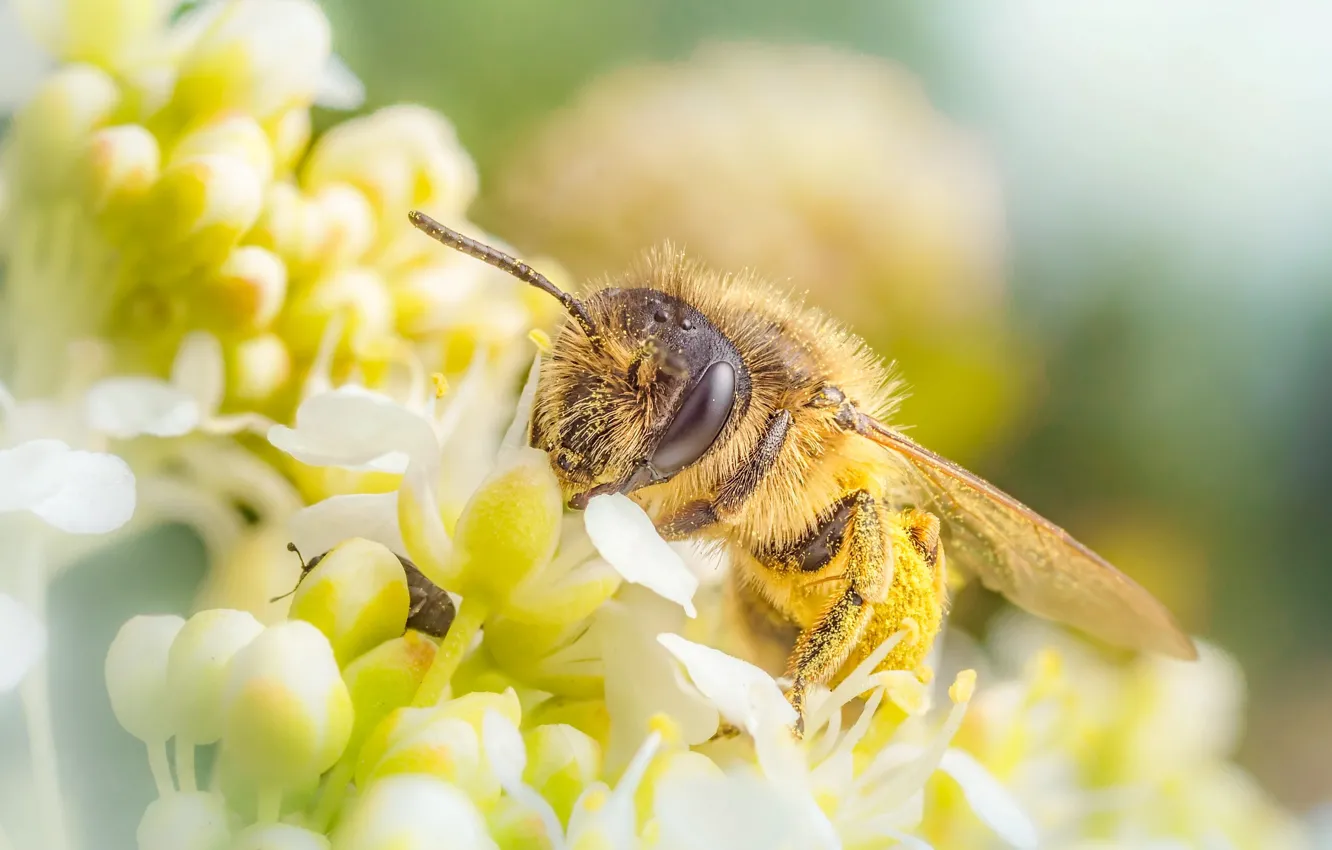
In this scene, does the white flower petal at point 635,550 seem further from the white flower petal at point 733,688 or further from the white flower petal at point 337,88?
the white flower petal at point 337,88

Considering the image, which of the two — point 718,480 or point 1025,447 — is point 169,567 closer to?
point 718,480

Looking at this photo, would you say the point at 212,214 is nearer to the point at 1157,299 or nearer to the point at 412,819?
the point at 412,819

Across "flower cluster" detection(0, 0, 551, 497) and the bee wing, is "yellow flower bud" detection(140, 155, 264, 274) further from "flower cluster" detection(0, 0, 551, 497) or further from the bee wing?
the bee wing

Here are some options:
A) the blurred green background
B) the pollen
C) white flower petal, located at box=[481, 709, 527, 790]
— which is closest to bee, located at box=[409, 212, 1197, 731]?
the pollen

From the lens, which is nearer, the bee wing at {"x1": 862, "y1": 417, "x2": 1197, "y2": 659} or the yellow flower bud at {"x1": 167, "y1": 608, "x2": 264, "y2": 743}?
the yellow flower bud at {"x1": 167, "y1": 608, "x2": 264, "y2": 743}

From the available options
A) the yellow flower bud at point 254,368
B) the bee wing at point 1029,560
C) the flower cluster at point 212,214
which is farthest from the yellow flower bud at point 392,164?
the bee wing at point 1029,560

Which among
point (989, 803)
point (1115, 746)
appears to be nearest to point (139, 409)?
point (989, 803)
